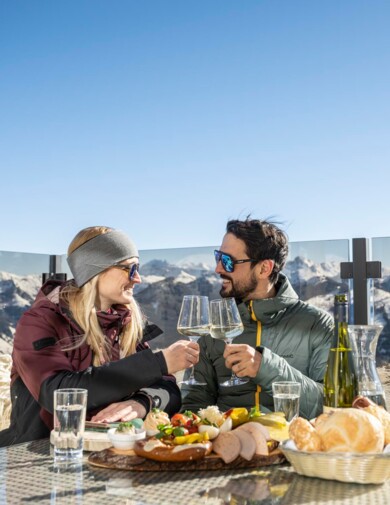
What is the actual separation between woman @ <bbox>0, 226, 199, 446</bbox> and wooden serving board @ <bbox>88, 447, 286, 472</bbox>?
0.47m

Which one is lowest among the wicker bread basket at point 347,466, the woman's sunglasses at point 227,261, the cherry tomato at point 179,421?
the wicker bread basket at point 347,466

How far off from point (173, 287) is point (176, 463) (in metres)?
4.09

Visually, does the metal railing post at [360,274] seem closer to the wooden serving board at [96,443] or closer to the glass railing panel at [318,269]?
the glass railing panel at [318,269]

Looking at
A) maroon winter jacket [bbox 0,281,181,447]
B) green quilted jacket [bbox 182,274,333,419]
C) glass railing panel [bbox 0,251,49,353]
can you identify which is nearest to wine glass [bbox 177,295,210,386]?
maroon winter jacket [bbox 0,281,181,447]

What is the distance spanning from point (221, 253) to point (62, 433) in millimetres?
1643

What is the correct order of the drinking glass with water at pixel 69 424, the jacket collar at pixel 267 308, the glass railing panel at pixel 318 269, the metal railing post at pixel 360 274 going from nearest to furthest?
the drinking glass with water at pixel 69 424
the jacket collar at pixel 267 308
the metal railing post at pixel 360 274
the glass railing panel at pixel 318 269

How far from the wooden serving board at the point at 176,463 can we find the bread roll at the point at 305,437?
108 millimetres

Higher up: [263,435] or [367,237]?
[367,237]

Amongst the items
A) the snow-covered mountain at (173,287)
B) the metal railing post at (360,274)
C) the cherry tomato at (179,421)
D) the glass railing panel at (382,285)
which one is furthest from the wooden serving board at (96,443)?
the snow-covered mountain at (173,287)

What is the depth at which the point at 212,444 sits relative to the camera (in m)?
1.53

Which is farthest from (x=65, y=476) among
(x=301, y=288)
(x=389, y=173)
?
(x=389, y=173)

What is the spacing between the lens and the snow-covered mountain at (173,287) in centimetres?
477

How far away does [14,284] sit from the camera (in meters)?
5.75

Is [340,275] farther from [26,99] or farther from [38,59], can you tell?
[26,99]
